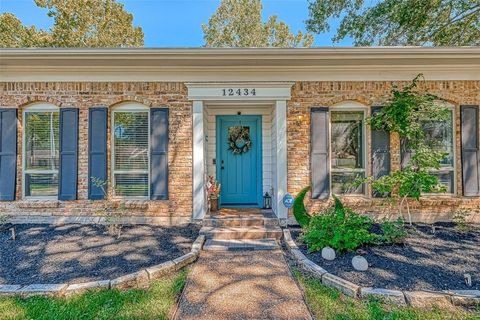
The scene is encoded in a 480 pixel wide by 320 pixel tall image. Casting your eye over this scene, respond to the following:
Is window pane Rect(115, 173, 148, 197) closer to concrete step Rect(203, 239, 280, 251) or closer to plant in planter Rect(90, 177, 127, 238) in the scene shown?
plant in planter Rect(90, 177, 127, 238)

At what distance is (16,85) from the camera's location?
5.23m

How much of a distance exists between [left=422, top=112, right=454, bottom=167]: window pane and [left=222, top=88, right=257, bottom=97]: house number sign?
3541 mm

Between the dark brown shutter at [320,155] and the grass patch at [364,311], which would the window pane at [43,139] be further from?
the grass patch at [364,311]

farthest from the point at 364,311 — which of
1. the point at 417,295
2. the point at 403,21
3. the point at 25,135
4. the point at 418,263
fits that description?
the point at 403,21

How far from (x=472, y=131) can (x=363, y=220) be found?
326 centimetres

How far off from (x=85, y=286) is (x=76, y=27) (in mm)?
14026

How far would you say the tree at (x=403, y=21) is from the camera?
7418 millimetres

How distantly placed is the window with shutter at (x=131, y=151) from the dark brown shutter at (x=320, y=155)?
10.9ft

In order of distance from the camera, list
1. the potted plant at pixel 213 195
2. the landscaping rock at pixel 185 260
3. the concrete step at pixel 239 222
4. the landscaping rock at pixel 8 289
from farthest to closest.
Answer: the potted plant at pixel 213 195, the concrete step at pixel 239 222, the landscaping rock at pixel 185 260, the landscaping rock at pixel 8 289

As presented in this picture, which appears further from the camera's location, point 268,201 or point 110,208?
point 268,201

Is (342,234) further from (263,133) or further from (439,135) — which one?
(439,135)

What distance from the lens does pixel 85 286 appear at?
9.37 ft

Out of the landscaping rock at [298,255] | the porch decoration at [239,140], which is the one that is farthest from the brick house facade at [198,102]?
the landscaping rock at [298,255]

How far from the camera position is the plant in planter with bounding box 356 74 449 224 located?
4625mm
